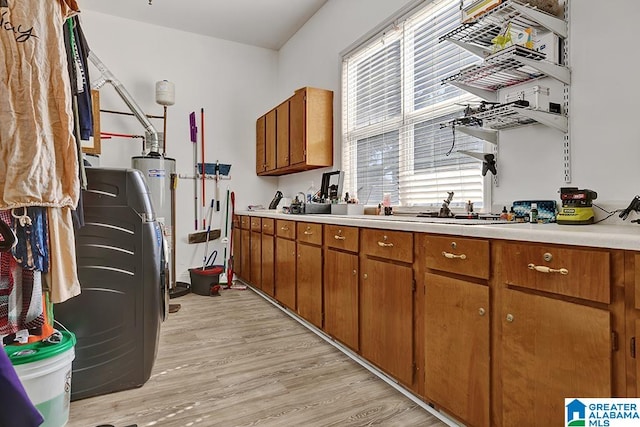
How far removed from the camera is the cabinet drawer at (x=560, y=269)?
3.68 ft

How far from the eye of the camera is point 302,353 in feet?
8.32

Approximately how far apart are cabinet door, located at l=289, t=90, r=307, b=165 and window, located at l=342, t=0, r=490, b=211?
429 mm

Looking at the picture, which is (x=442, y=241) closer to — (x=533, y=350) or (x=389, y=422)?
(x=533, y=350)

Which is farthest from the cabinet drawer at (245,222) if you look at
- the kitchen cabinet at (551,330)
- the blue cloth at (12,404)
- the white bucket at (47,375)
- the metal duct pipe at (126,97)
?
the blue cloth at (12,404)

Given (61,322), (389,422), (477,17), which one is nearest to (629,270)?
(389,422)

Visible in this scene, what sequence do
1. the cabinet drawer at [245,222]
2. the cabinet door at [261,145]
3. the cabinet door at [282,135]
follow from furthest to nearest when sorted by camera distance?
the cabinet door at [261,145], the cabinet drawer at [245,222], the cabinet door at [282,135]

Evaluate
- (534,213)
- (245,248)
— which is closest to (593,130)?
(534,213)

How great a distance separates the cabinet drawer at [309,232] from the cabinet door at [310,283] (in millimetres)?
48

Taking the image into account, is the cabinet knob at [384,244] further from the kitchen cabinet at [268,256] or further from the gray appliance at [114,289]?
the kitchen cabinet at [268,256]

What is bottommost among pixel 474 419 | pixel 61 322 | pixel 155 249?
pixel 474 419

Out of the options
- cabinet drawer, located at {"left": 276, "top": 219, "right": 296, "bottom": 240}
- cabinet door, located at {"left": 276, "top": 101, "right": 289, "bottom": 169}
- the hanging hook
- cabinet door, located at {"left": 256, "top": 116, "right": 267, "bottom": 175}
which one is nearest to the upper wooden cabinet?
cabinet door, located at {"left": 276, "top": 101, "right": 289, "bottom": 169}

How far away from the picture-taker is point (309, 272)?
115 inches

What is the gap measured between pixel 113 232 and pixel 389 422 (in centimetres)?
170

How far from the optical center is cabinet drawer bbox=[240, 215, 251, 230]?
4.34 metres
